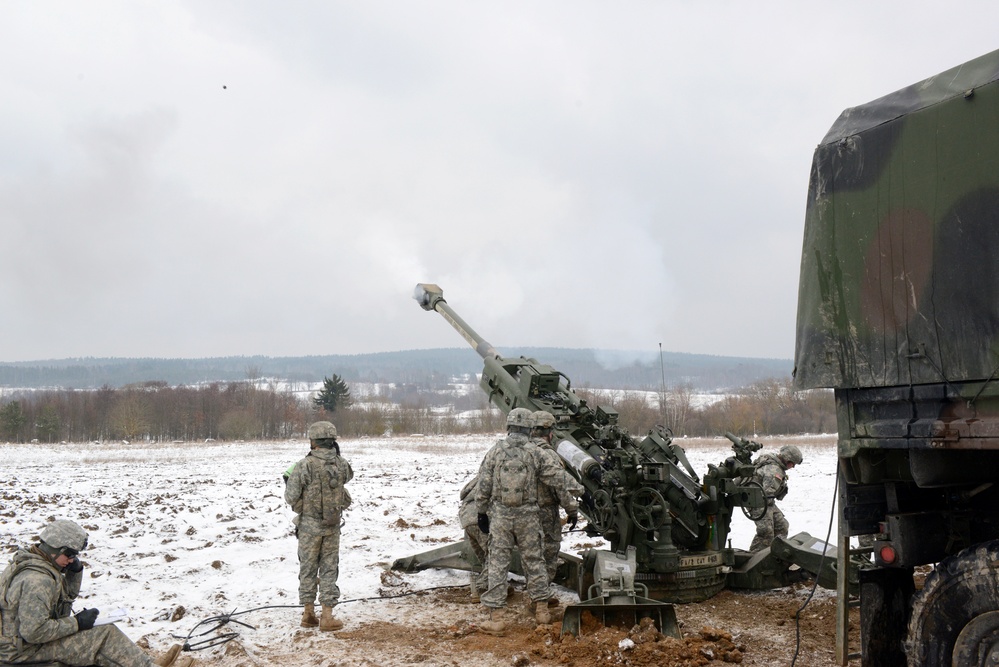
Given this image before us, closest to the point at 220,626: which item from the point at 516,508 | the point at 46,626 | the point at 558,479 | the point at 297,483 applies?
the point at 297,483

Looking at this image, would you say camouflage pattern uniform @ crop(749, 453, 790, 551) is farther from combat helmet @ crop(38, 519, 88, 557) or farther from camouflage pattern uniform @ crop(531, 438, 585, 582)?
combat helmet @ crop(38, 519, 88, 557)

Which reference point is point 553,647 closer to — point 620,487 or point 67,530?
point 620,487

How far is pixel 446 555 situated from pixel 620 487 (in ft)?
7.24

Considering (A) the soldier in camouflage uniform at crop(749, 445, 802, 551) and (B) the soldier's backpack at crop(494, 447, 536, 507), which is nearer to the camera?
(B) the soldier's backpack at crop(494, 447, 536, 507)

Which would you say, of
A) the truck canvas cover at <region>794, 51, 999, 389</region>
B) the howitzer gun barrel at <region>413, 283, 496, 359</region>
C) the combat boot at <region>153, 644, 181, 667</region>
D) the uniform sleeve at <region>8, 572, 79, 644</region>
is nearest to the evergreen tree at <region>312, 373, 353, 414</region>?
the howitzer gun barrel at <region>413, 283, 496, 359</region>

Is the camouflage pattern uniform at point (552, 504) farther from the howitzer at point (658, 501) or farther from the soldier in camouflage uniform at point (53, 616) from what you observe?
the soldier in camouflage uniform at point (53, 616)

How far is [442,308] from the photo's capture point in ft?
37.6

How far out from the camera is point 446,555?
8.21m

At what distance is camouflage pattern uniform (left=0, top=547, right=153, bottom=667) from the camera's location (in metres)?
4.45

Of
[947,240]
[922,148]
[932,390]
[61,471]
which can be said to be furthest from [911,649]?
[61,471]

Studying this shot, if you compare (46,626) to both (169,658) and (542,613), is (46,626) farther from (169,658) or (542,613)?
(542,613)

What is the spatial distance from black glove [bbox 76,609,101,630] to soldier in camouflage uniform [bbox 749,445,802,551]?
5.88m

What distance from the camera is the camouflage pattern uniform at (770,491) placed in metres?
8.09

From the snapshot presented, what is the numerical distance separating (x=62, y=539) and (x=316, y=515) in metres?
2.43
